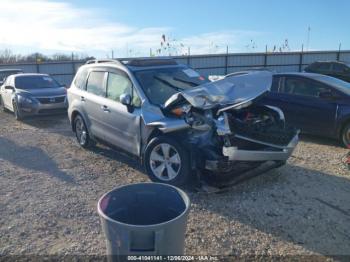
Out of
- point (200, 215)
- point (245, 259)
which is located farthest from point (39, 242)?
point (245, 259)

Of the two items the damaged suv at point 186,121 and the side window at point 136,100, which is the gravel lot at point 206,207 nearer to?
the damaged suv at point 186,121

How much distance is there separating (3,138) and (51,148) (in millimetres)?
2070

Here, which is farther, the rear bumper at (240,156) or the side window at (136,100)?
the side window at (136,100)

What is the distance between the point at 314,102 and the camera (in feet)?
26.6

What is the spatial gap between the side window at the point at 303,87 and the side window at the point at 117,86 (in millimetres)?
4185

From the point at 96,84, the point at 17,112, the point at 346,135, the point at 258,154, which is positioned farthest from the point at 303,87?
the point at 17,112

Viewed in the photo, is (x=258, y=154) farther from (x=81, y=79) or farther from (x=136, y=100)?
(x=81, y=79)

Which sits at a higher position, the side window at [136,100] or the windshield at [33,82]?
the side window at [136,100]

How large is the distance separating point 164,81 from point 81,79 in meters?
2.35

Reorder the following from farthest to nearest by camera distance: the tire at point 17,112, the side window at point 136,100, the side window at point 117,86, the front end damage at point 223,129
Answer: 1. the tire at point 17,112
2. the side window at point 117,86
3. the side window at point 136,100
4. the front end damage at point 223,129

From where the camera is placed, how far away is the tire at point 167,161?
5.11m

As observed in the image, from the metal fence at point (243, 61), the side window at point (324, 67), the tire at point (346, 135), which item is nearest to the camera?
the tire at point (346, 135)

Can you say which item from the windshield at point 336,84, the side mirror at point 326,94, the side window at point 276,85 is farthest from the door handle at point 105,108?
the windshield at point 336,84


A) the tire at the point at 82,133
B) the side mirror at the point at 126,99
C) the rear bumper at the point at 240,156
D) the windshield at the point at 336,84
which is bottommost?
the tire at the point at 82,133
